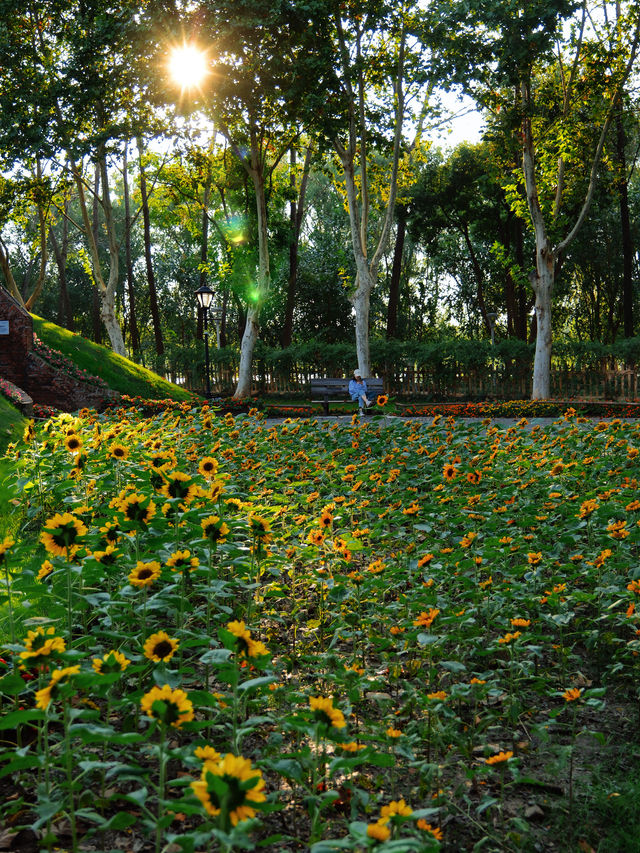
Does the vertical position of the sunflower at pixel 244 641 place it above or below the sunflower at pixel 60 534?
below

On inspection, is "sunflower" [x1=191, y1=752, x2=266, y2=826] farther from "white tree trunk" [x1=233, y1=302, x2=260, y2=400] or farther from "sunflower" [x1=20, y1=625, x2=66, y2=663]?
"white tree trunk" [x1=233, y1=302, x2=260, y2=400]

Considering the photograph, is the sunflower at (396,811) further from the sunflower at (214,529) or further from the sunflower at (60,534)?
the sunflower at (60,534)

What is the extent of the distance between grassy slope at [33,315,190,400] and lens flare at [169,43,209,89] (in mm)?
7762

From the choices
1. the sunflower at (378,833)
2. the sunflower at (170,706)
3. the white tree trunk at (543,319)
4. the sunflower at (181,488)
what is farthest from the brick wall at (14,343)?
the sunflower at (378,833)

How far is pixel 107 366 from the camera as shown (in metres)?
20.9

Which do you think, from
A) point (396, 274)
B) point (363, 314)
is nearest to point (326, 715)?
point (363, 314)

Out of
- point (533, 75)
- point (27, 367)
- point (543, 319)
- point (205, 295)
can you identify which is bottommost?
point (27, 367)

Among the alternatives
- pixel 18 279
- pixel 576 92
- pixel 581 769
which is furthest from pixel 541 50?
pixel 18 279

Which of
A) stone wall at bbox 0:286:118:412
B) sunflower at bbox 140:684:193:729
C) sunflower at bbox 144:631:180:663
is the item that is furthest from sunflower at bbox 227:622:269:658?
stone wall at bbox 0:286:118:412

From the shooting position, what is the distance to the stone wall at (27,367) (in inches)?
657

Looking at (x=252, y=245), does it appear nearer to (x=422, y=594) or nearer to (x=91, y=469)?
(x=91, y=469)

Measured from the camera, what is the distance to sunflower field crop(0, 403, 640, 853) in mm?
1944

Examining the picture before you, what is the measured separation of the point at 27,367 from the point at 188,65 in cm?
868

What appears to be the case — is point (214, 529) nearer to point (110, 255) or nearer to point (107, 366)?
point (107, 366)
